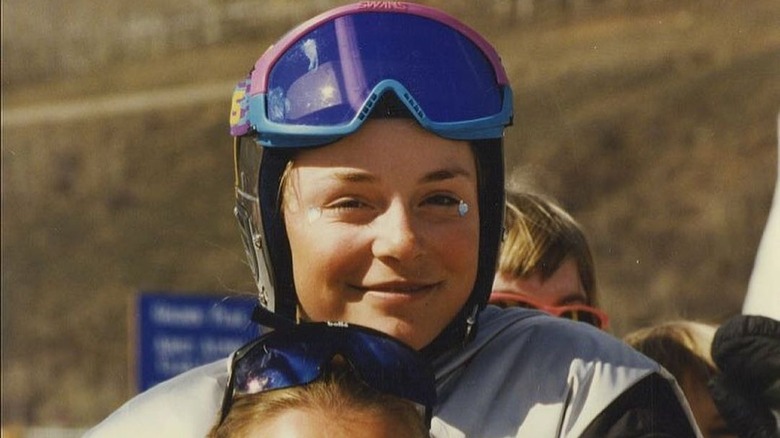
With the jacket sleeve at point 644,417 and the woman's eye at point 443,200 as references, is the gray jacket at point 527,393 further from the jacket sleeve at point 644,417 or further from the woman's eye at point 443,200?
the woman's eye at point 443,200

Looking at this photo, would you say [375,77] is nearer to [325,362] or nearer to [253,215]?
[253,215]

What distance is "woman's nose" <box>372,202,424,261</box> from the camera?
5.95 ft

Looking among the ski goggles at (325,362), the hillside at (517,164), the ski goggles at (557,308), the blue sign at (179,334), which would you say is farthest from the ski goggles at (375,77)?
the hillside at (517,164)

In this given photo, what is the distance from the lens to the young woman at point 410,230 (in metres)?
1.81

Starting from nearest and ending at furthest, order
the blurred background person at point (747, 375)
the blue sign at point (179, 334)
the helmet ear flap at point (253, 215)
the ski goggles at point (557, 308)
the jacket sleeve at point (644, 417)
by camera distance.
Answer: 1. the jacket sleeve at point (644, 417)
2. the helmet ear flap at point (253, 215)
3. the blurred background person at point (747, 375)
4. the ski goggles at point (557, 308)
5. the blue sign at point (179, 334)

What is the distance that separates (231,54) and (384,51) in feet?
55.8

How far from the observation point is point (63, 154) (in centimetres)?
1880

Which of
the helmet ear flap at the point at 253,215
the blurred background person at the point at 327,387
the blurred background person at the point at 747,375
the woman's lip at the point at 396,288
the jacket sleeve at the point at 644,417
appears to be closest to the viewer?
the blurred background person at the point at 327,387

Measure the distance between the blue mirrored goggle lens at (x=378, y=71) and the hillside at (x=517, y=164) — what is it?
1121cm

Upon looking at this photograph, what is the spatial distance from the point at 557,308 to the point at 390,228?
119 centimetres

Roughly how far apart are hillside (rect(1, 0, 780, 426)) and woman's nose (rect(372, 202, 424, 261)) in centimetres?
1130

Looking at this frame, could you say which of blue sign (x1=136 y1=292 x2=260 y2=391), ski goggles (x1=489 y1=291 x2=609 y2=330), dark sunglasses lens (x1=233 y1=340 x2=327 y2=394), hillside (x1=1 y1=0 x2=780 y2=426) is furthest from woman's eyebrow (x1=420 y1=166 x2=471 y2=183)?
hillside (x1=1 y1=0 x2=780 y2=426)

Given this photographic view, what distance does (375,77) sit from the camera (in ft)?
6.15

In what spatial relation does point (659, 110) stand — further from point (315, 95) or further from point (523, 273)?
point (315, 95)
